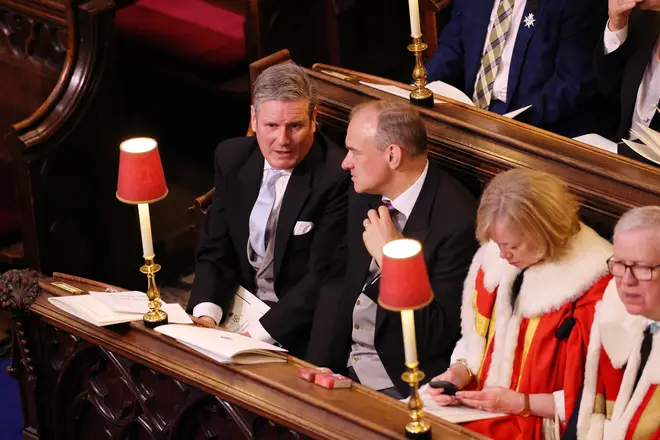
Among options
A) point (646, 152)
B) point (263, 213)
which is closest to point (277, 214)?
point (263, 213)

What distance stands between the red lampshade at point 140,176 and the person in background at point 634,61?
166 cm

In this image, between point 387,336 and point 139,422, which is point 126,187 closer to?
point 139,422

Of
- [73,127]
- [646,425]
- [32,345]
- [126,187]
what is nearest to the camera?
[646,425]

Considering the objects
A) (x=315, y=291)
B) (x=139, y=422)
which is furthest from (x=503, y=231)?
(x=139, y=422)

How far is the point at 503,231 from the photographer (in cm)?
329

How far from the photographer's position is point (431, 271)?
371 cm

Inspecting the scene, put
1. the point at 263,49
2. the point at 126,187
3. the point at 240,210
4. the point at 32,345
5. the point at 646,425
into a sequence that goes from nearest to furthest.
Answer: the point at 646,425 → the point at 126,187 → the point at 32,345 → the point at 240,210 → the point at 263,49

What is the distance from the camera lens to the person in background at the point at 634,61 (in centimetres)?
416

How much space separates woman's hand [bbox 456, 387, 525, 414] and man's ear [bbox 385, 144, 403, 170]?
77cm

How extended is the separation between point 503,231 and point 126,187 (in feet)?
3.73

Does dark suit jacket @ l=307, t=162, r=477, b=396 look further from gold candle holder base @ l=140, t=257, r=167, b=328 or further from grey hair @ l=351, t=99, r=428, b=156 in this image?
gold candle holder base @ l=140, t=257, r=167, b=328

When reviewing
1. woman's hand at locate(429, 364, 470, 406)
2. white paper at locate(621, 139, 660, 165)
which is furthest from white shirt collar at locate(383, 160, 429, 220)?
white paper at locate(621, 139, 660, 165)

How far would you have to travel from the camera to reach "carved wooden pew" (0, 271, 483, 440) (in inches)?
121

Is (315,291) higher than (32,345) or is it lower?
higher
